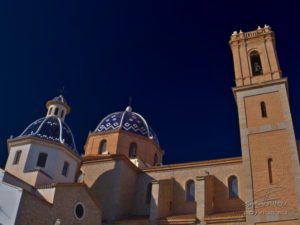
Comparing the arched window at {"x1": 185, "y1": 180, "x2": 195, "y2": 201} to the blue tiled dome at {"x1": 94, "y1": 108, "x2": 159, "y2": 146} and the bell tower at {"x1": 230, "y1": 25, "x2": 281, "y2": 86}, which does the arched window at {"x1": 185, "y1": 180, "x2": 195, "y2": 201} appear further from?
the blue tiled dome at {"x1": 94, "y1": 108, "x2": 159, "y2": 146}

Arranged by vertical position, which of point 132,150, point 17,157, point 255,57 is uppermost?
point 255,57

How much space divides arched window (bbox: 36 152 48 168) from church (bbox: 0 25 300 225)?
47mm

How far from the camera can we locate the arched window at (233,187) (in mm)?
18422

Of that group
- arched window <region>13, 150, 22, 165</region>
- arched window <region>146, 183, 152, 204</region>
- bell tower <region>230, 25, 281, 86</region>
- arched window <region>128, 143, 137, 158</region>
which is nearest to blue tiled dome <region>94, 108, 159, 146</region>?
arched window <region>128, 143, 137, 158</region>

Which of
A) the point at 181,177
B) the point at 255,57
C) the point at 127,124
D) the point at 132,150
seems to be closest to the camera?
the point at 181,177

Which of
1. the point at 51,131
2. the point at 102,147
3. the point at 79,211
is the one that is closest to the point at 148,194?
the point at 102,147

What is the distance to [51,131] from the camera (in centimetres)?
1853

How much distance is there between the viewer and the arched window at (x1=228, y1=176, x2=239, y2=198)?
1842cm

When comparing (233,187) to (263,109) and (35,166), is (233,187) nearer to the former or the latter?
(263,109)

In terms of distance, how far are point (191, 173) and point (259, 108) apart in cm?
530

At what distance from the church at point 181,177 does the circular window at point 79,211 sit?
0.04 metres

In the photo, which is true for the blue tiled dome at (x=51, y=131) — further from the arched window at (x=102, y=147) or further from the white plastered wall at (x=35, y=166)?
the arched window at (x=102, y=147)

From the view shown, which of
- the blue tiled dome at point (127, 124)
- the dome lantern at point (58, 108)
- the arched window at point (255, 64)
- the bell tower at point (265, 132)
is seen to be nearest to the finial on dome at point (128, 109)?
the blue tiled dome at point (127, 124)

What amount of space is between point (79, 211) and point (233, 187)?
8147mm
